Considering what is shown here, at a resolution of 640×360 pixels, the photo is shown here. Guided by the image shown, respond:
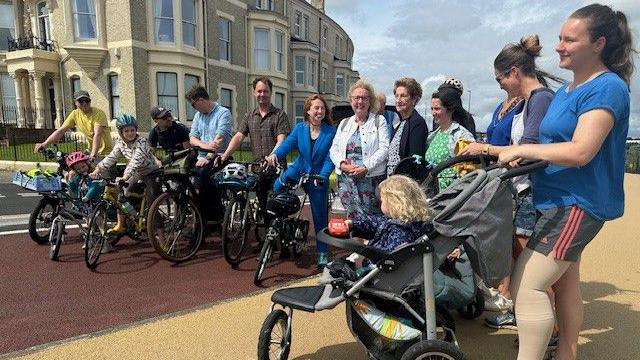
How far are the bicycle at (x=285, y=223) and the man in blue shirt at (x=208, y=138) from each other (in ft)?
3.80

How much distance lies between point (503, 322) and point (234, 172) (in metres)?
2.92

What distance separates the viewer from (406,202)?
230 centimetres

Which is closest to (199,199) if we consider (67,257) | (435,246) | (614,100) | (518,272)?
(67,257)

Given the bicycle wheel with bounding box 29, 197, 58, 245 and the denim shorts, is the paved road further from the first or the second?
the denim shorts

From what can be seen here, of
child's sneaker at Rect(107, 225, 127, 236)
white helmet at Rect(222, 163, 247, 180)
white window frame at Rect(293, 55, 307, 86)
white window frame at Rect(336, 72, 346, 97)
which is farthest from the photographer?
white window frame at Rect(336, 72, 346, 97)

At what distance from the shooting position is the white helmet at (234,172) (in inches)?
170

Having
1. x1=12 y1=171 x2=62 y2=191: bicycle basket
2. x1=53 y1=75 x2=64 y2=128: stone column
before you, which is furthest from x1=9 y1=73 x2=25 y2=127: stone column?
x1=12 y1=171 x2=62 y2=191: bicycle basket

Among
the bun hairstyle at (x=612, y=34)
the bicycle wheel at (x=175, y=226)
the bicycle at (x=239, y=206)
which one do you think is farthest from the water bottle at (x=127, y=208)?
the bun hairstyle at (x=612, y=34)

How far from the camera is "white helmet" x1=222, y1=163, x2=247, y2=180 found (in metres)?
4.33

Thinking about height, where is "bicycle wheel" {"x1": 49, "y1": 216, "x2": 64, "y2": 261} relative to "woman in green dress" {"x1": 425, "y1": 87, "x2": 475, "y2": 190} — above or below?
below

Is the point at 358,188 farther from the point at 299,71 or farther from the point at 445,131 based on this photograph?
the point at 299,71

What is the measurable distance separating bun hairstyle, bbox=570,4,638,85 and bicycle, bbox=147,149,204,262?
13.1 ft

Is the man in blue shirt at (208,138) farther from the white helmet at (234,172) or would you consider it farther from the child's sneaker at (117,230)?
the child's sneaker at (117,230)

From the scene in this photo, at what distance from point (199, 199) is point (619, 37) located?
14.8 ft
